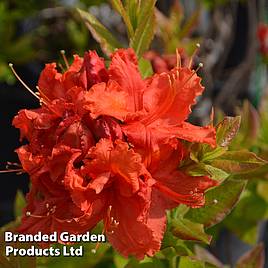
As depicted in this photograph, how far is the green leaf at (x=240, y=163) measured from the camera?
2.09ft

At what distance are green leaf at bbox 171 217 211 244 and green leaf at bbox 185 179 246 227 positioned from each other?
23 millimetres

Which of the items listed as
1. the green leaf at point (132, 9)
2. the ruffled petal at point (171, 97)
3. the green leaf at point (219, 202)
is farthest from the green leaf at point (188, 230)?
the green leaf at point (132, 9)

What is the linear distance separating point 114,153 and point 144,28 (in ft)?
0.64

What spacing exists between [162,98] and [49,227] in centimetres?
17

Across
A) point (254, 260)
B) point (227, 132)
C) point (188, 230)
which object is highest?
point (227, 132)

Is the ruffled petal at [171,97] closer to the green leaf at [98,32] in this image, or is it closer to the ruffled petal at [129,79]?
the ruffled petal at [129,79]

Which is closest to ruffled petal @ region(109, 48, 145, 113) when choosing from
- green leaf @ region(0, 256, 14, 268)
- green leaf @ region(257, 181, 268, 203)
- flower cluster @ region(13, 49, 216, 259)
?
flower cluster @ region(13, 49, 216, 259)

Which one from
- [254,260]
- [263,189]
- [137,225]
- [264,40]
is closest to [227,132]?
[137,225]

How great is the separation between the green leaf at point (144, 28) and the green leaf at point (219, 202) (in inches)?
7.0

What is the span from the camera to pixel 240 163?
64cm

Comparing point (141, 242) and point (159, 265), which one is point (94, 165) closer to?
point (141, 242)

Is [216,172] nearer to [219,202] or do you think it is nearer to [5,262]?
[219,202]

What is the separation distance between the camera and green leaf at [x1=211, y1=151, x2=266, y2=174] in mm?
636

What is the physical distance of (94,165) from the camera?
56 centimetres
